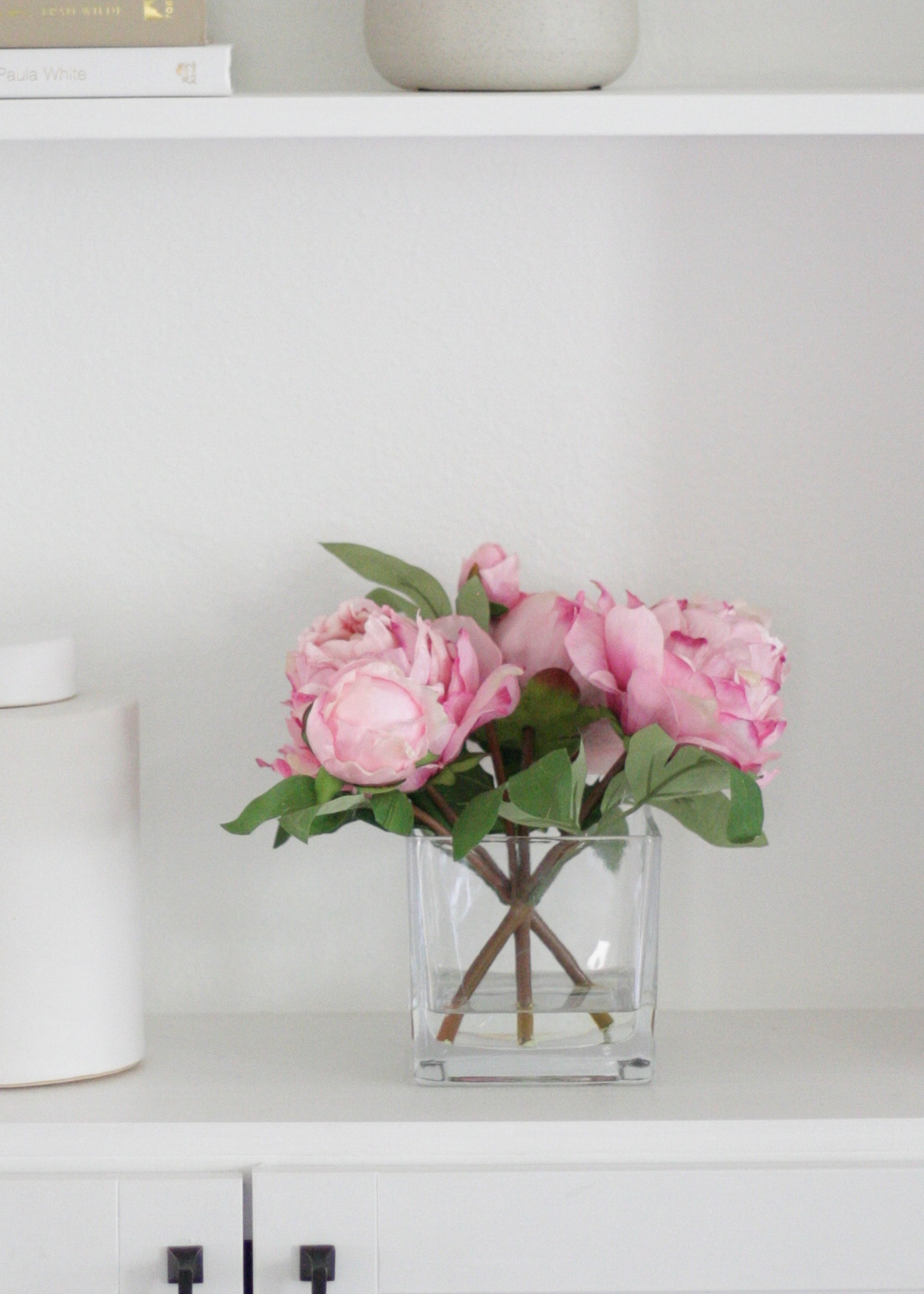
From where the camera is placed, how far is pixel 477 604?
0.89 metres

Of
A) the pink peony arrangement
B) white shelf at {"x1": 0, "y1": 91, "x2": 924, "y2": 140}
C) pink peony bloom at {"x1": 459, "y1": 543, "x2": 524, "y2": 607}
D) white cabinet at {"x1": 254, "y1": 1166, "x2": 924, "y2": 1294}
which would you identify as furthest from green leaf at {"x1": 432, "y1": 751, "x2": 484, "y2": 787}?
white shelf at {"x1": 0, "y1": 91, "x2": 924, "y2": 140}

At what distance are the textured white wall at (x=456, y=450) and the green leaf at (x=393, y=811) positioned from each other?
247 mm

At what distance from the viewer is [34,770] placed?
2.83ft

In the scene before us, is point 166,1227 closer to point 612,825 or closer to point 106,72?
point 612,825

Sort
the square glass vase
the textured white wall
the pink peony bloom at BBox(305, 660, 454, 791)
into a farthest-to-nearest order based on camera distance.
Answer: the textured white wall → the square glass vase → the pink peony bloom at BBox(305, 660, 454, 791)

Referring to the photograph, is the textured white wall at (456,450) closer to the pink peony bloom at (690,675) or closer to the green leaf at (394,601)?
the green leaf at (394,601)

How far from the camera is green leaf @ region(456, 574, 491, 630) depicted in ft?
2.92

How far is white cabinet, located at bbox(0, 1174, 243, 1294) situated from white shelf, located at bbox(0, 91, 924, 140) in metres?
0.57

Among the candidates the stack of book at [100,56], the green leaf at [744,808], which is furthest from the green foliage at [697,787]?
the stack of book at [100,56]

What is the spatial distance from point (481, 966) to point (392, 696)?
197 mm

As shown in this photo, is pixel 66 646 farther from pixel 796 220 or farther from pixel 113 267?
pixel 796 220

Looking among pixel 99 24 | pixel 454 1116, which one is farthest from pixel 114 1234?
pixel 99 24

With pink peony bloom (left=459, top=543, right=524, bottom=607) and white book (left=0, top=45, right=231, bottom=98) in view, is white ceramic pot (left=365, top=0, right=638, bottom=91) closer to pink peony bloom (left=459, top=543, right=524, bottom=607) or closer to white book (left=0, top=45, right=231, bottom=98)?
white book (left=0, top=45, right=231, bottom=98)

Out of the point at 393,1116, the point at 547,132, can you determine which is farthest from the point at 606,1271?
the point at 547,132
